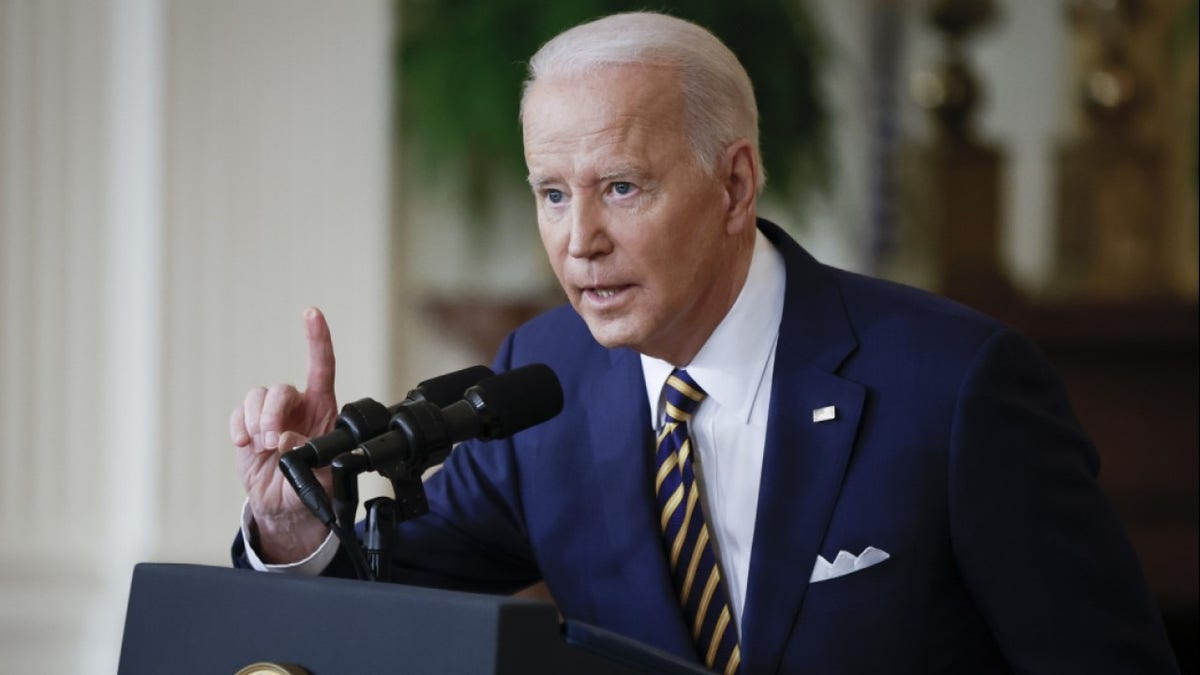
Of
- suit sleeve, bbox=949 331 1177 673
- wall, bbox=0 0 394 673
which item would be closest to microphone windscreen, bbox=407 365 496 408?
suit sleeve, bbox=949 331 1177 673

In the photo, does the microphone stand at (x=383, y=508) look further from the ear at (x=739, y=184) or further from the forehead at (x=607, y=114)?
the ear at (x=739, y=184)

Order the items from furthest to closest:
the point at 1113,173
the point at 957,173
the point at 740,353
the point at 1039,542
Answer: the point at 957,173 → the point at 1113,173 → the point at 740,353 → the point at 1039,542

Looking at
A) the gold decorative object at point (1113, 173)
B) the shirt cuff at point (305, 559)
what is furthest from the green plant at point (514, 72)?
the shirt cuff at point (305, 559)

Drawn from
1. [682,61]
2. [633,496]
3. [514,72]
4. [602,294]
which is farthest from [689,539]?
[514,72]

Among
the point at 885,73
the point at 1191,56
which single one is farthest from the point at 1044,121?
the point at 1191,56

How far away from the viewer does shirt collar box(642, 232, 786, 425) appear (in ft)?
6.07

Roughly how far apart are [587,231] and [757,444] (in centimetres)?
34

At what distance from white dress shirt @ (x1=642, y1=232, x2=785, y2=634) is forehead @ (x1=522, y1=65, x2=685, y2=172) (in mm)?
251

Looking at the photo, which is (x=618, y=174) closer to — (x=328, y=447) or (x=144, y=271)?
(x=328, y=447)

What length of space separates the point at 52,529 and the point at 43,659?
0.86 ft

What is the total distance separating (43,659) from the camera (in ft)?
10.5

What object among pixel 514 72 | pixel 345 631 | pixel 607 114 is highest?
pixel 514 72

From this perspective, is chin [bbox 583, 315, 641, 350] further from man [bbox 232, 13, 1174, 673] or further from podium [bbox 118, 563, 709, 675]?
podium [bbox 118, 563, 709, 675]

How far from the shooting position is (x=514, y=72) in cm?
366
